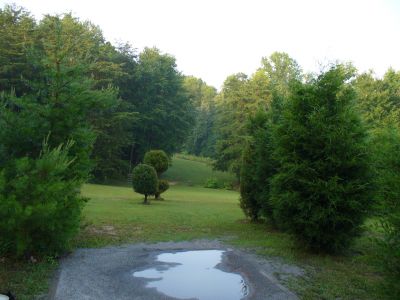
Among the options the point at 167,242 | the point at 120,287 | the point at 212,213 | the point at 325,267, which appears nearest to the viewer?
the point at 120,287

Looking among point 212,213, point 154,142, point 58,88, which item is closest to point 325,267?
point 58,88

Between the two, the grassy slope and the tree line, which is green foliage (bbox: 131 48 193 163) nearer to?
the grassy slope

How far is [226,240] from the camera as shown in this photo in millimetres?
10805

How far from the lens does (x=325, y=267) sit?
26.7 feet

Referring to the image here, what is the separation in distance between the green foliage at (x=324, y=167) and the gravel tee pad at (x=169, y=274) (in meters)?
1.37

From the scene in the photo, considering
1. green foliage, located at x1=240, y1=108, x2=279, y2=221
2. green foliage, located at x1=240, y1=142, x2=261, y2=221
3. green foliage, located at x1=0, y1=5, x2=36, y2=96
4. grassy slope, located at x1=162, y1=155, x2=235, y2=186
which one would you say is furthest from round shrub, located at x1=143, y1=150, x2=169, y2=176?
grassy slope, located at x1=162, y1=155, x2=235, y2=186

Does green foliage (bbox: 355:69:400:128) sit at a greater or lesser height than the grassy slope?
greater

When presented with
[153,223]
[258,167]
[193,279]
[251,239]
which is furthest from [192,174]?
[193,279]

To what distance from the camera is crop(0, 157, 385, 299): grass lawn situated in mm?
6363

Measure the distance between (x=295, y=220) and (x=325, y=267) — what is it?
1239mm

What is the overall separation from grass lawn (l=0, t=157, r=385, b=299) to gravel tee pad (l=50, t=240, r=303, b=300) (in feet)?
1.39

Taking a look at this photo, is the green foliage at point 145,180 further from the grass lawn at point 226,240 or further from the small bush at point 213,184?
the small bush at point 213,184

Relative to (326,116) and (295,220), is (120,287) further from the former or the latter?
(326,116)

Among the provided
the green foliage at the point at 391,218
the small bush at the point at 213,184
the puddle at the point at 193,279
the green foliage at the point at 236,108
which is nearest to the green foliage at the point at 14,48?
the small bush at the point at 213,184
